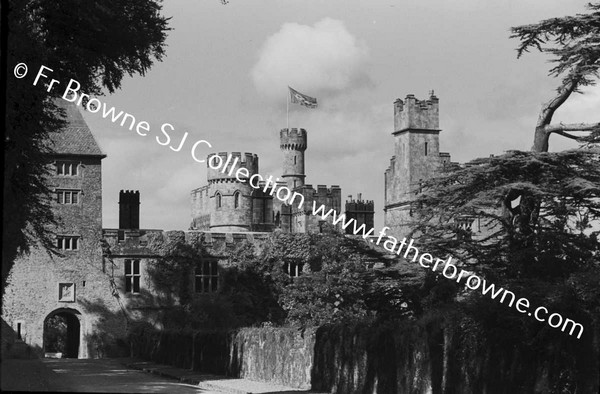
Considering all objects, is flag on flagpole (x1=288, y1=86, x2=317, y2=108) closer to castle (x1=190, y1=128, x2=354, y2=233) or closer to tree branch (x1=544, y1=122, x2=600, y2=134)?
castle (x1=190, y1=128, x2=354, y2=233)

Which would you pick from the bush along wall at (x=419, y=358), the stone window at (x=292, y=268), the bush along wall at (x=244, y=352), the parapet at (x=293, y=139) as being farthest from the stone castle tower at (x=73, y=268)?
the parapet at (x=293, y=139)

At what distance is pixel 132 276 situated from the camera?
57.1 meters

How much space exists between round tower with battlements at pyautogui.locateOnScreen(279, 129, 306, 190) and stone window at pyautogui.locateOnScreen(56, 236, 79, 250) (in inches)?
2010

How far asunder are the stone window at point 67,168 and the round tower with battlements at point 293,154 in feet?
167

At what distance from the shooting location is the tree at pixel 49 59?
2383cm

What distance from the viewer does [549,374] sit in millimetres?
20766

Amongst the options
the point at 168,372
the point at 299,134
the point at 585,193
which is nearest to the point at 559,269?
the point at 585,193

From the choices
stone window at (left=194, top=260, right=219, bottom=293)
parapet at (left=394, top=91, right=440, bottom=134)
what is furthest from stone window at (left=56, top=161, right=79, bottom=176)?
parapet at (left=394, top=91, right=440, bottom=134)

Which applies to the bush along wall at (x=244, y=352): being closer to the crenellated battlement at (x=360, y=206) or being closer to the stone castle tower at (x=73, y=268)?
the stone castle tower at (x=73, y=268)

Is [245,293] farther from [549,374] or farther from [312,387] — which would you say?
[549,374]

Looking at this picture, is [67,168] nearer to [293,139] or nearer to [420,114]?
[420,114]

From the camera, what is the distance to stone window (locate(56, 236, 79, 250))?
56.4 m

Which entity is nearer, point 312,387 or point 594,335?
point 594,335

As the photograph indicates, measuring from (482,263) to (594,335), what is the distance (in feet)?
26.2
